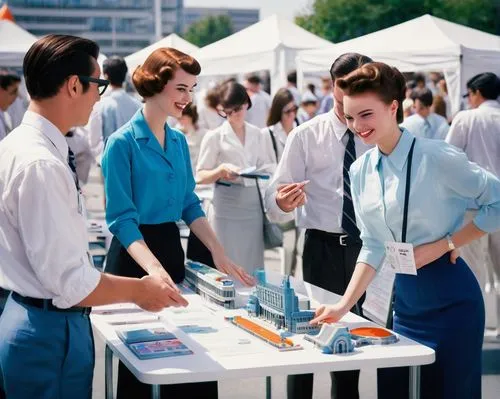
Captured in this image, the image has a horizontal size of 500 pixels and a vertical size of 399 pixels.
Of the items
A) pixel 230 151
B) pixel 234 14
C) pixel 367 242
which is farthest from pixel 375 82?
pixel 234 14

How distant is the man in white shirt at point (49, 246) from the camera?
8.14ft

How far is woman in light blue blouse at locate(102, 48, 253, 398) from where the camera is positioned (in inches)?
138

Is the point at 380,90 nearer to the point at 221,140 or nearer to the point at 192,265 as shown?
the point at 192,265

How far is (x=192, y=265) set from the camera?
151 inches

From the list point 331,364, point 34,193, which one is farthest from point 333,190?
point 34,193

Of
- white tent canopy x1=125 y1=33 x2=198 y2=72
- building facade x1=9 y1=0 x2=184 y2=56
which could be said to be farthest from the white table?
building facade x1=9 y1=0 x2=184 y2=56

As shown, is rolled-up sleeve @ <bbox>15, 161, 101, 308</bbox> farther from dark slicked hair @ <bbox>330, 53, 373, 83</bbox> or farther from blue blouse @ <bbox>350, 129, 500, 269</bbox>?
dark slicked hair @ <bbox>330, 53, 373, 83</bbox>

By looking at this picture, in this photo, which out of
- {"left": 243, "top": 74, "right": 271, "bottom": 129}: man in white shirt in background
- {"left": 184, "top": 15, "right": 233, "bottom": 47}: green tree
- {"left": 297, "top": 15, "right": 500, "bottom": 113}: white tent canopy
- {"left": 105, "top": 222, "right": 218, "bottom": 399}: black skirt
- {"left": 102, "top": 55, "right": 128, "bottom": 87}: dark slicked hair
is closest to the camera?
{"left": 105, "top": 222, "right": 218, "bottom": 399}: black skirt

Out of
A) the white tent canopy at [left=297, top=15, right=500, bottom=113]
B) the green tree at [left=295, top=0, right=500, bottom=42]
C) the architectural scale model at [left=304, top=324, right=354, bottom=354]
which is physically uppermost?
the green tree at [left=295, top=0, right=500, bottom=42]

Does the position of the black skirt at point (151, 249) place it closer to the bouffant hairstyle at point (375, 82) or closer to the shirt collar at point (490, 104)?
the bouffant hairstyle at point (375, 82)

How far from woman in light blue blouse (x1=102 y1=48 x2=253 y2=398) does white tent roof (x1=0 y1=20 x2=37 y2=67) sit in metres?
7.52

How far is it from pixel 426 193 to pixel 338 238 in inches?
42.6

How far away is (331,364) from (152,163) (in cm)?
122

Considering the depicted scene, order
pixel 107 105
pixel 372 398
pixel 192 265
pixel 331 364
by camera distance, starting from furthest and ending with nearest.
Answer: pixel 107 105
pixel 372 398
pixel 192 265
pixel 331 364
